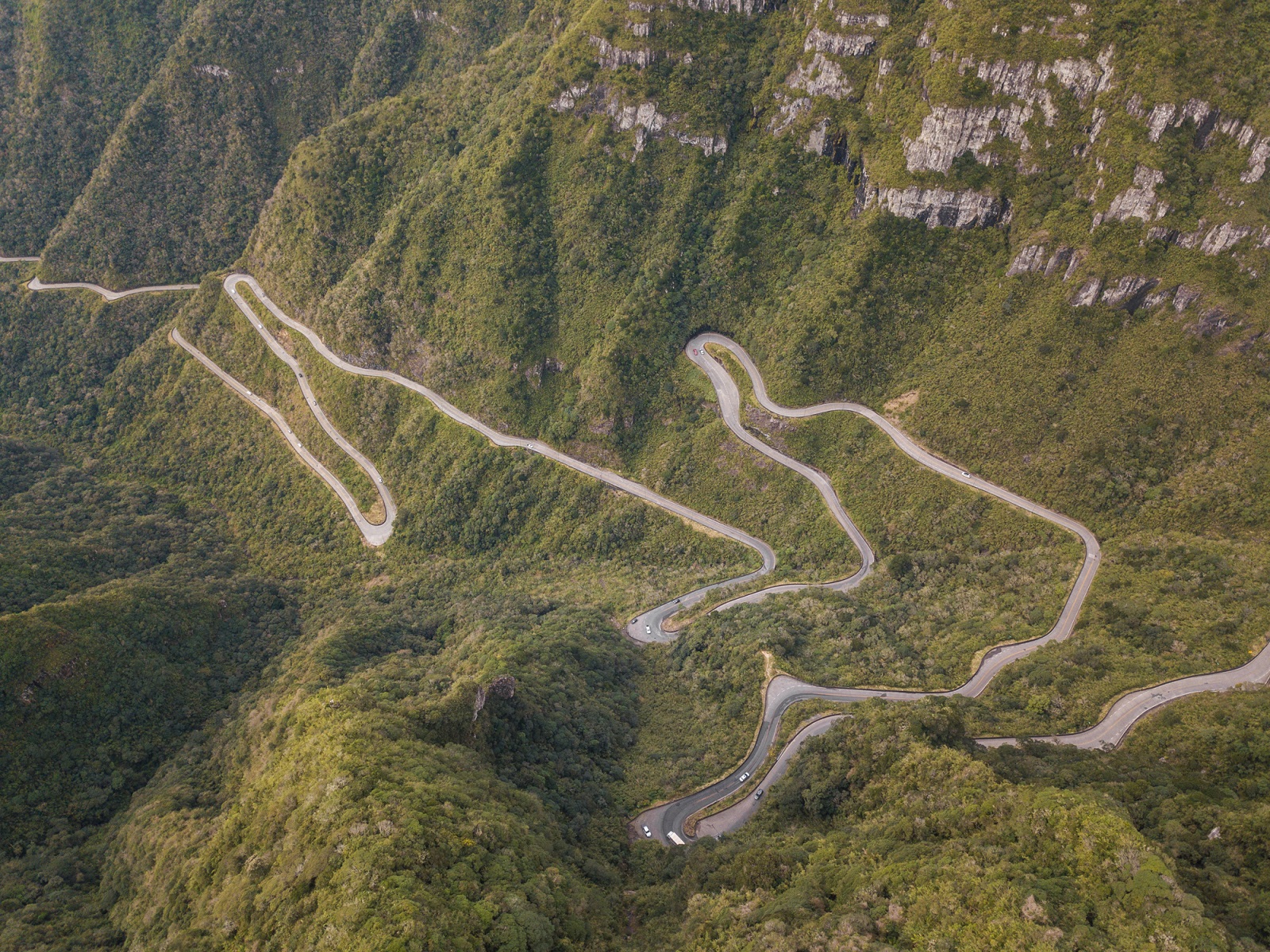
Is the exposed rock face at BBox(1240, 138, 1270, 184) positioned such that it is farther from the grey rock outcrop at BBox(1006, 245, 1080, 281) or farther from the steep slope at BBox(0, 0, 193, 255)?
the steep slope at BBox(0, 0, 193, 255)

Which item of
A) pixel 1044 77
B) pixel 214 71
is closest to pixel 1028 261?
pixel 1044 77

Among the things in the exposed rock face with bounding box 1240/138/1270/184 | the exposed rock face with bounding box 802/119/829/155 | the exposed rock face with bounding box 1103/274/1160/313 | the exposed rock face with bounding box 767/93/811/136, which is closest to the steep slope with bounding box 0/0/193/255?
the exposed rock face with bounding box 767/93/811/136

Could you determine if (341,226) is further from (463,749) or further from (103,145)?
(463,749)

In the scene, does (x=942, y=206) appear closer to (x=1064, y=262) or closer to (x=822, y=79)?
(x=1064, y=262)

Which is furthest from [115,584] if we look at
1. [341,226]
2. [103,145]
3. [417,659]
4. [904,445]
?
[103,145]

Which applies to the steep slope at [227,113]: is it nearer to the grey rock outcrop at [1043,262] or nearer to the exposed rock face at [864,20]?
the exposed rock face at [864,20]

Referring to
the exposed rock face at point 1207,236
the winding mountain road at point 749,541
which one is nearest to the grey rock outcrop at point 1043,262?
the exposed rock face at point 1207,236
